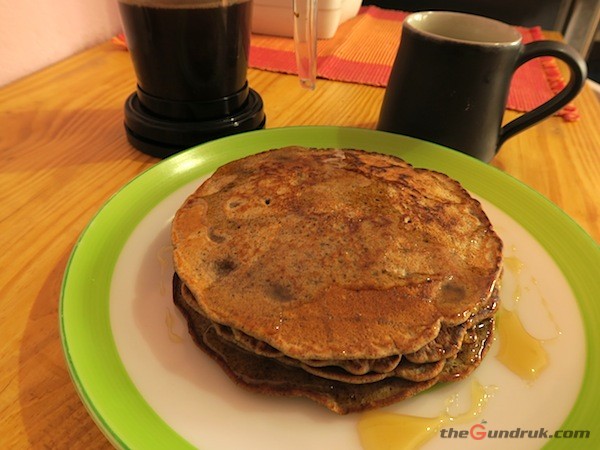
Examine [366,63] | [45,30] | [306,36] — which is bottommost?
[366,63]

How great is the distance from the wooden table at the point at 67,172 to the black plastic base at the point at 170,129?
0.12ft

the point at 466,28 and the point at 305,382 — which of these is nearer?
the point at 305,382

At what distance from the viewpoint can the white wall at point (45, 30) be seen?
1206mm

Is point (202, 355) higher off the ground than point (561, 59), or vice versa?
point (561, 59)

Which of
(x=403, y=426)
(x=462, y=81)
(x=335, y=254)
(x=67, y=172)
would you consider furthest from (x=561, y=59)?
(x=67, y=172)

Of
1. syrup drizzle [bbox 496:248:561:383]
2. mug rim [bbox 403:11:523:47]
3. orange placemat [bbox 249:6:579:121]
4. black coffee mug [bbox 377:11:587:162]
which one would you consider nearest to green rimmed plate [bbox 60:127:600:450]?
syrup drizzle [bbox 496:248:561:383]

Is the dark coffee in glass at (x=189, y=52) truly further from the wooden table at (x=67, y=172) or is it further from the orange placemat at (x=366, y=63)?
the orange placemat at (x=366, y=63)

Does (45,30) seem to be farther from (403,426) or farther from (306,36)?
(403,426)

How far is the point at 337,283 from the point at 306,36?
649mm

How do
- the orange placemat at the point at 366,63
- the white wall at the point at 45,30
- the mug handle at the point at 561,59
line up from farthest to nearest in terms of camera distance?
1. the orange placemat at the point at 366,63
2. the white wall at the point at 45,30
3. the mug handle at the point at 561,59

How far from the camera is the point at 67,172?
94 cm

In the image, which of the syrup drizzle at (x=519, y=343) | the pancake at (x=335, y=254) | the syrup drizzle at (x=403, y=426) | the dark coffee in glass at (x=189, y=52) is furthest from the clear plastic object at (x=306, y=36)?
the syrup drizzle at (x=403, y=426)

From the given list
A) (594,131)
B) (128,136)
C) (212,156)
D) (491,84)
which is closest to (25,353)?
(212,156)

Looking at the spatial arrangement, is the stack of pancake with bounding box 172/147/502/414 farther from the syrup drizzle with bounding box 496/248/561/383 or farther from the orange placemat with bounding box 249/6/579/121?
the orange placemat with bounding box 249/6/579/121
